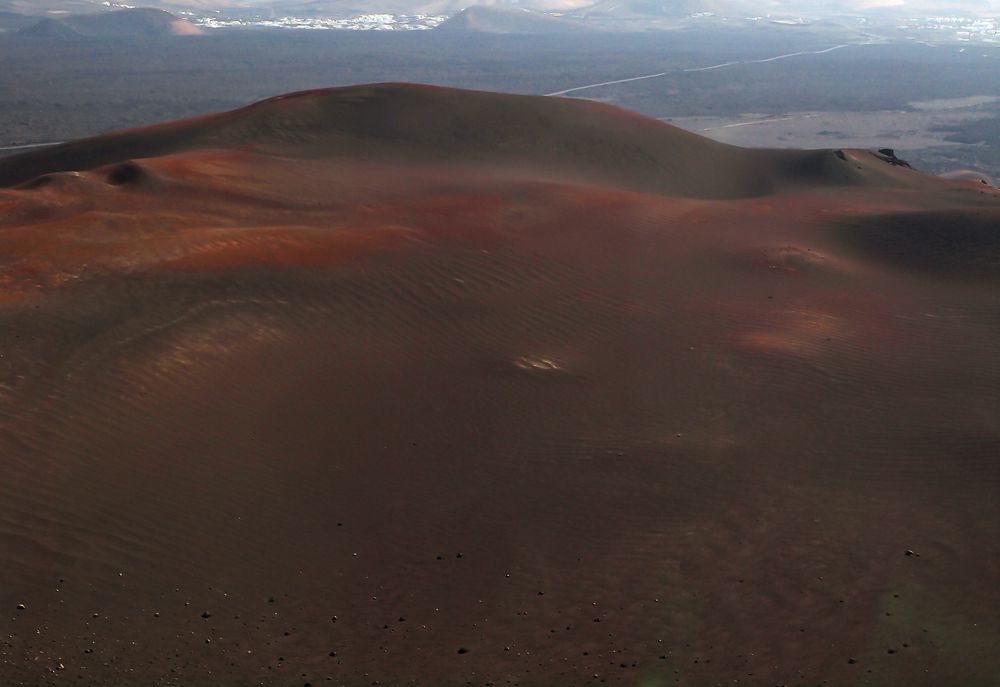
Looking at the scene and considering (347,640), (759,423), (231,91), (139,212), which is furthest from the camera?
(231,91)

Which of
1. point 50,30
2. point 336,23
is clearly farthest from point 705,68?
point 50,30

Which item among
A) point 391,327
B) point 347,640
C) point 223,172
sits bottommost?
point 347,640

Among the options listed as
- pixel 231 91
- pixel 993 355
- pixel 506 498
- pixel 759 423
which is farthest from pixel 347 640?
pixel 231 91

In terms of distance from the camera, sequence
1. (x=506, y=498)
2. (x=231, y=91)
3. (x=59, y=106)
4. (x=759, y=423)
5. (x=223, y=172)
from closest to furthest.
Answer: (x=506, y=498) < (x=759, y=423) < (x=223, y=172) < (x=59, y=106) < (x=231, y=91)

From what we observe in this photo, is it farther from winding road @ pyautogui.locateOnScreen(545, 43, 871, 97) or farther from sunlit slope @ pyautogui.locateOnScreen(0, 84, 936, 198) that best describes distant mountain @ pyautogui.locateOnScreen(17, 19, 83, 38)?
sunlit slope @ pyautogui.locateOnScreen(0, 84, 936, 198)

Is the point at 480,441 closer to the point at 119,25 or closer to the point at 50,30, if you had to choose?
the point at 50,30

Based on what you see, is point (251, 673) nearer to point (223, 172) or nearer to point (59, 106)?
point (223, 172)

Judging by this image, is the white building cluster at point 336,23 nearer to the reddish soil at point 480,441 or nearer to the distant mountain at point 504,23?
the distant mountain at point 504,23
